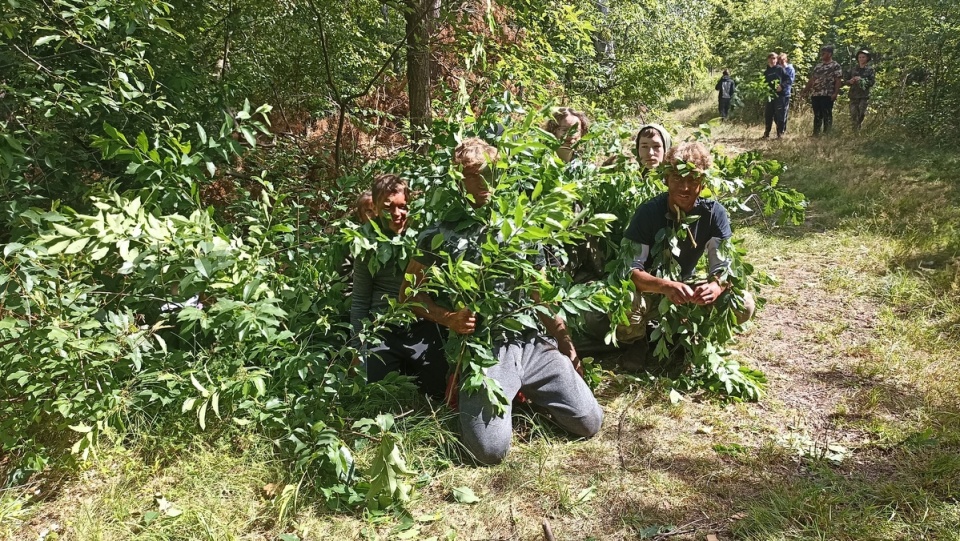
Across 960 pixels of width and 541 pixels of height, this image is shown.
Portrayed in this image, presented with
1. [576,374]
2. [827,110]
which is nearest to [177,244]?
[576,374]

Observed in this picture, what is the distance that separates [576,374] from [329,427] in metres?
1.27

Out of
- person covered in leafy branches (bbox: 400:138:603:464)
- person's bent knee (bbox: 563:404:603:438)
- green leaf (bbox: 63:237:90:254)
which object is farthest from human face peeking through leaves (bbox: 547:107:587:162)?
green leaf (bbox: 63:237:90:254)

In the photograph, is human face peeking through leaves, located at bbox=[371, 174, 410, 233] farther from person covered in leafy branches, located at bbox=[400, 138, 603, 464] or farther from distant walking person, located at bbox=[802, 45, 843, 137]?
distant walking person, located at bbox=[802, 45, 843, 137]

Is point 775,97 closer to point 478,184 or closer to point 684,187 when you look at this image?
point 684,187

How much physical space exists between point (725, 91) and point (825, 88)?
3.61 meters

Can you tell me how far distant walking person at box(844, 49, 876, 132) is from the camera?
9.76 metres

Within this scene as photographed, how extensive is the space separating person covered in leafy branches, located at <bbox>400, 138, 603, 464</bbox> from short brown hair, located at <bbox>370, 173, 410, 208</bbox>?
349 mm

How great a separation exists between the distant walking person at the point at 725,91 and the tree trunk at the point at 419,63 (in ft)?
35.5

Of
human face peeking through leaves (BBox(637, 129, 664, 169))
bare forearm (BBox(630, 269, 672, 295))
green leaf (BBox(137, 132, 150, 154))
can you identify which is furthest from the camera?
human face peeking through leaves (BBox(637, 129, 664, 169))

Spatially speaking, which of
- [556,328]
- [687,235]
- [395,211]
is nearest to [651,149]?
[687,235]

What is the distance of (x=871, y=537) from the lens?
6.64 feet

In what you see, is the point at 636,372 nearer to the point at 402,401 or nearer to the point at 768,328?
the point at 768,328

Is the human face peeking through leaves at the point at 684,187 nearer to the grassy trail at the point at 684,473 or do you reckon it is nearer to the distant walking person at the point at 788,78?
the grassy trail at the point at 684,473

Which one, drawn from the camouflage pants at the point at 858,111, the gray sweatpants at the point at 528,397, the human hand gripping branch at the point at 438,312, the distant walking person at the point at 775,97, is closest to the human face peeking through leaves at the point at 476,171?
the human hand gripping branch at the point at 438,312
